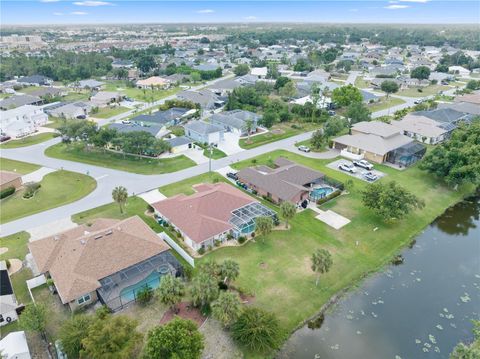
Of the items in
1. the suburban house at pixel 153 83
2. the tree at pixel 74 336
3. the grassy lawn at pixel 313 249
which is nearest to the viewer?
the tree at pixel 74 336

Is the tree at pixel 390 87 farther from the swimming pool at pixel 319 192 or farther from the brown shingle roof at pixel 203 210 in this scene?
the brown shingle roof at pixel 203 210

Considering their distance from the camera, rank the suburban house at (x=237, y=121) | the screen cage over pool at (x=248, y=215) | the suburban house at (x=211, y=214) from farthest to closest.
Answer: the suburban house at (x=237, y=121) → the screen cage over pool at (x=248, y=215) → the suburban house at (x=211, y=214)

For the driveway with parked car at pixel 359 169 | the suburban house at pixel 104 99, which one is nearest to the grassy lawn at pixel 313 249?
the driveway with parked car at pixel 359 169

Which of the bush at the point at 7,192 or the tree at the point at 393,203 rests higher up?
the tree at the point at 393,203

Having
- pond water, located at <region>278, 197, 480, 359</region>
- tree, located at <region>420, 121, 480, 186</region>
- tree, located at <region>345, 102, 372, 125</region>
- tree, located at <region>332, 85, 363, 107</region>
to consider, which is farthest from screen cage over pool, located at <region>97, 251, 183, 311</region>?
tree, located at <region>332, 85, 363, 107</region>

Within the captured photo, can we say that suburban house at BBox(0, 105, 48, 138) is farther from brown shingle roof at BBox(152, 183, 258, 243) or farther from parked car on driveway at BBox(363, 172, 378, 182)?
parked car on driveway at BBox(363, 172, 378, 182)

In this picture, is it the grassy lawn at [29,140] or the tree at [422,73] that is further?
the tree at [422,73]

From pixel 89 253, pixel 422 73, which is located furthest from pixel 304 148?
pixel 422 73
